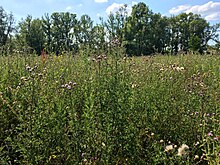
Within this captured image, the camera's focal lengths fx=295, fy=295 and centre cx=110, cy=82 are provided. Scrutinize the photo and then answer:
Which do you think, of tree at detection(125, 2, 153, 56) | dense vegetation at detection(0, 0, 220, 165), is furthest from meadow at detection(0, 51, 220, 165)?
tree at detection(125, 2, 153, 56)

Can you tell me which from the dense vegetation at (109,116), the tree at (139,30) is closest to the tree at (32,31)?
the tree at (139,30)

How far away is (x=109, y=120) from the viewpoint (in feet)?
8.77

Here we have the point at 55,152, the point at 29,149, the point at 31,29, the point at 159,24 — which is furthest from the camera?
the point at 159,24

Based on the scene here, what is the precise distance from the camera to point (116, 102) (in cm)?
272

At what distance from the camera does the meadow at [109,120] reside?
2.50 meters

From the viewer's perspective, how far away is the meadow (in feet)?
8.21

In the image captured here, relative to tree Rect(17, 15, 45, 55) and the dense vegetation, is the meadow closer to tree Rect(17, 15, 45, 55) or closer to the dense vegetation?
the dense vegetation

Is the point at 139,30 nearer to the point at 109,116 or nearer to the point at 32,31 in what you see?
the point at 32,31

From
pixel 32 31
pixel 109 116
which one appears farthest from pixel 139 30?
pixel 109 116

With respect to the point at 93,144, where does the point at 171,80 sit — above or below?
above

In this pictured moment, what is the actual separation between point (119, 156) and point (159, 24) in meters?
47.5

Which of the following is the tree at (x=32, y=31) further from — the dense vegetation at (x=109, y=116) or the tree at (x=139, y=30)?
the dense vegetation at (x=109, y=116)

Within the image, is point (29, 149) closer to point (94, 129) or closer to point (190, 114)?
point (94, 129)

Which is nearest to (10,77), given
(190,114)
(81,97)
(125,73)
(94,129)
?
(81,97)
